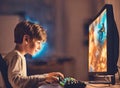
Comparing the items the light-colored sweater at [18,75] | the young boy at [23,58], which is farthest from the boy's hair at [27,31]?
the light-colored sweater at [18,75]

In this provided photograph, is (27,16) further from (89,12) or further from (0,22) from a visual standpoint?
(89,12)

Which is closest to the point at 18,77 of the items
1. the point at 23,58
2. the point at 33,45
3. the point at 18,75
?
the point at 18,75

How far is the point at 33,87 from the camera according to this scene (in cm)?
136

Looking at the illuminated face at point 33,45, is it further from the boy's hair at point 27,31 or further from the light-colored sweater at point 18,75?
the light-colored sweater at point 18,75

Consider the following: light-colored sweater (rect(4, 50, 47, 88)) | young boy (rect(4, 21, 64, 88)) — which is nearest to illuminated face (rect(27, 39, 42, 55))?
young boy (rect(4, 21, 64, 88))

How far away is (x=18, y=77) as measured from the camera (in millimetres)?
1326

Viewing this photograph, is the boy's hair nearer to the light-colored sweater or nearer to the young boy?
the young boy

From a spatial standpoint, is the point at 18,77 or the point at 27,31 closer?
the point at 18,77

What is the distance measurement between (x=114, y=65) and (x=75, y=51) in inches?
85.2

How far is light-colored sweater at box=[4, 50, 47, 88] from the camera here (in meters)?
1.32

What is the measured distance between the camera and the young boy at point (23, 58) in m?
1.33

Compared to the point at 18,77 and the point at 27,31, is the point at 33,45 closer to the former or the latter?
the point at 27,31

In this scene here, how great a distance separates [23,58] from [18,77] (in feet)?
0.39

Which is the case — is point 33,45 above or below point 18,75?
above
